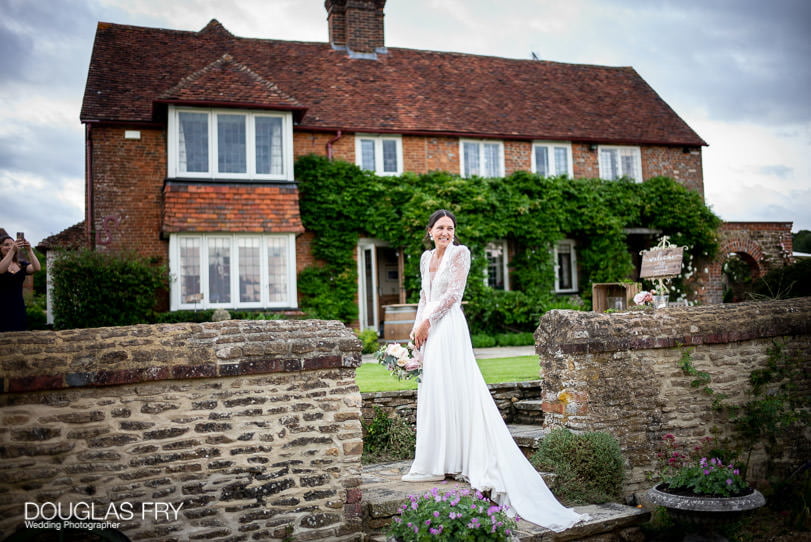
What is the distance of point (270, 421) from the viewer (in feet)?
16.6

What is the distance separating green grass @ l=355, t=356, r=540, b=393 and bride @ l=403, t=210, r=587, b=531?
2.30m

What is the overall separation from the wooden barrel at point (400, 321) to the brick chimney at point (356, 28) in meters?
10.0

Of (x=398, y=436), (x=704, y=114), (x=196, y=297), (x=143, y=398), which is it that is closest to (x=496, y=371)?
(x=398, y=436)

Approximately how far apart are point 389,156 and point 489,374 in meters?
9.76

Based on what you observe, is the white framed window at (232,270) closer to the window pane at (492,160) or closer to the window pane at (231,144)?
the window pane at (231,144)

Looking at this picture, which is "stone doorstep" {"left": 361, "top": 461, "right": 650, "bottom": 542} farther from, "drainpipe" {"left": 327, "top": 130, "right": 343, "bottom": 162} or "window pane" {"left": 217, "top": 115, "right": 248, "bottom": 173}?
"drainpipe" {"left": 327, "top": 130, "right": 343, "bottom": 162}

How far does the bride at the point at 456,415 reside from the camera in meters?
5.54

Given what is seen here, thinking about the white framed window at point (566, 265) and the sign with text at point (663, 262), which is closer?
the sign with text at point (663, 262)

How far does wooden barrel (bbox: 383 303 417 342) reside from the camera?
45.3 feet

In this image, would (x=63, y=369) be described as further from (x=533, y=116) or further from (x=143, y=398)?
(x=533, y=116)

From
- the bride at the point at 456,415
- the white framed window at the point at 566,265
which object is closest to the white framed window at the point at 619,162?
the white framed window at the point at 566,265

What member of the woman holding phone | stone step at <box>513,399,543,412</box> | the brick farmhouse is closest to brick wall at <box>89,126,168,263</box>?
the brick farmhouse

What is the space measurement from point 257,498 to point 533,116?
17213 mm

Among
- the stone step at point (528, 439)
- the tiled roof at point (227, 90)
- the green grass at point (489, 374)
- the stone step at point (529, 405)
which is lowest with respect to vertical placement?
the stone step at point (528, 439)
